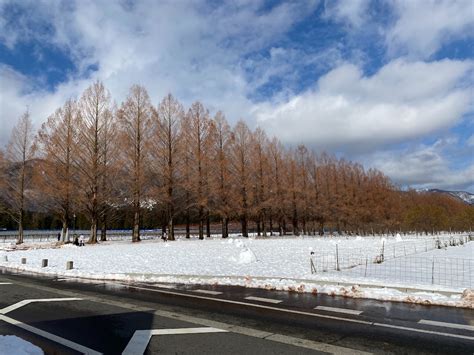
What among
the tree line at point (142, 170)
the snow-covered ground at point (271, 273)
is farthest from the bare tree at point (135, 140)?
the snow-covered ground at point (271, 273)

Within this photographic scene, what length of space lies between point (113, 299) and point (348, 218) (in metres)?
48.4

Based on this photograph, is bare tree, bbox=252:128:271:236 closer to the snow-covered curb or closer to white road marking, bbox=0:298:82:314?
the snow-covered curb

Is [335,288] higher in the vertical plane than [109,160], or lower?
lower

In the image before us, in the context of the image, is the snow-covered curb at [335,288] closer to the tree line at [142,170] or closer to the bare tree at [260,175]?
the tree line at [142,170]

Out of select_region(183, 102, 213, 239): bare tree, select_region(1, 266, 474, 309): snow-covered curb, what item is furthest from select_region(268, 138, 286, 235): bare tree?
select_region(1, 266, 474, 309): snow-covered curb

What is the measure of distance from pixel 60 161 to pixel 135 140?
6.29 m

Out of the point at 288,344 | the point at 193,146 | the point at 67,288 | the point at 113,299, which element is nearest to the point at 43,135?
the point at 193,146

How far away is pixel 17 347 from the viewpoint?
493cm

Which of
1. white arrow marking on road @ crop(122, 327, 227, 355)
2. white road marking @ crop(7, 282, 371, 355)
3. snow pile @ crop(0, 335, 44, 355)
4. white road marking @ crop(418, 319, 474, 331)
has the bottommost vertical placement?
white road marking @ crop(418, 319, 474, 331)

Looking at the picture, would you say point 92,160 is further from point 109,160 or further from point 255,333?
point 255,333

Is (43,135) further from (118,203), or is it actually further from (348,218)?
(348,218)

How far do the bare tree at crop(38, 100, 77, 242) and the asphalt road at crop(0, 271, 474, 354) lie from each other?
21681 millimetres

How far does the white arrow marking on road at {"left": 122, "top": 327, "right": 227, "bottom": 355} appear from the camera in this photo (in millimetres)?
5016

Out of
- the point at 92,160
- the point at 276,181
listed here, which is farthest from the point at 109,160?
the point at 276,181
